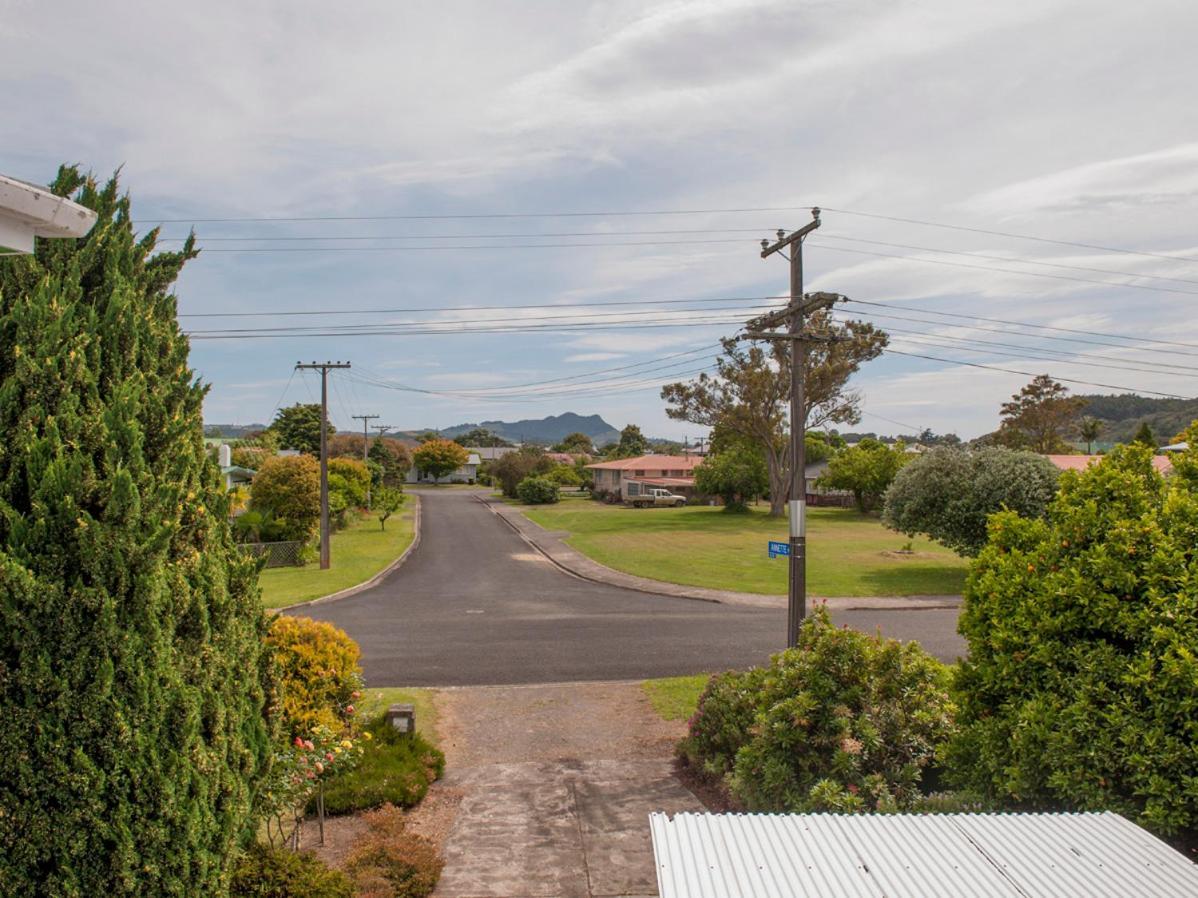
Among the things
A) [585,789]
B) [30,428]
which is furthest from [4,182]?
[585,789]

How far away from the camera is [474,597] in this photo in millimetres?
24484

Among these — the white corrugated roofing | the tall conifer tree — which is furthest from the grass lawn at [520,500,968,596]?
the tall conifer tree

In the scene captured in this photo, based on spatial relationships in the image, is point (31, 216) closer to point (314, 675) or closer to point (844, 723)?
point (314, 675)

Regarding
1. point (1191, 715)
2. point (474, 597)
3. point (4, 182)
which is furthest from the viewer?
point (474, 597)

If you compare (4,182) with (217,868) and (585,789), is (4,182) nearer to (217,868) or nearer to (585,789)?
(217,868)

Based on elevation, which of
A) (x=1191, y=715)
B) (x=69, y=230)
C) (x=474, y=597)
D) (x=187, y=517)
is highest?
(x=69, y=230)

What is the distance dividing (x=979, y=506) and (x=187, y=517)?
25.5 m

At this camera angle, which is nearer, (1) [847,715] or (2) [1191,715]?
(2) [1191,715]

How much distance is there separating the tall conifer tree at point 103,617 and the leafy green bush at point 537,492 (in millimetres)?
65057

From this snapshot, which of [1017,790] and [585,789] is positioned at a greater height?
[1017,790]

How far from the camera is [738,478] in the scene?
61312mm

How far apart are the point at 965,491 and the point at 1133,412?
6638 inches

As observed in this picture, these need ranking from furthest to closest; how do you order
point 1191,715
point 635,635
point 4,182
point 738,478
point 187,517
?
point 738,478, point 635,635, point 187,517, point 1191,715, point 4,182

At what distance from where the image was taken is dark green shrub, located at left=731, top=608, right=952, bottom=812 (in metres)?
7.16
